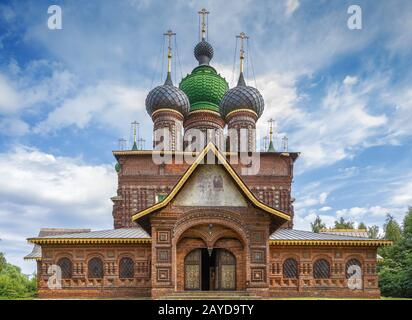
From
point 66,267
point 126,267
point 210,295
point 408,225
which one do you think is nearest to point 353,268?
point 210,295

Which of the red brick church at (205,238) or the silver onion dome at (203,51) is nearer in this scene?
the red brick church at (205,238)

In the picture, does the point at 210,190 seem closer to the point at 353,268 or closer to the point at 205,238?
the point at 205,238

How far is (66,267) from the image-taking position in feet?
59.2

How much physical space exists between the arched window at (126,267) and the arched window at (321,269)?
27.1ft

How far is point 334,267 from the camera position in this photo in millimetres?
18219

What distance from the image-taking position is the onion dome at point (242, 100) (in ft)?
84.2

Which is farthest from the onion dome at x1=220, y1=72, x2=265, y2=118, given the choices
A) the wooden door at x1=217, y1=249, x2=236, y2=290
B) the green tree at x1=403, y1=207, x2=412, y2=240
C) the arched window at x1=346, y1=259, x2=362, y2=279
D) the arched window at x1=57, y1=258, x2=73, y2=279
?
the arched window at x1=57, y1=258, x2=73, y2=279

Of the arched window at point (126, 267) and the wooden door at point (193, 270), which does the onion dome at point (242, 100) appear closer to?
the arched window at point (126, 267)

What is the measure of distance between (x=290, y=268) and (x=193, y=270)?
17.2 feet

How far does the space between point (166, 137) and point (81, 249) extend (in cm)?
969

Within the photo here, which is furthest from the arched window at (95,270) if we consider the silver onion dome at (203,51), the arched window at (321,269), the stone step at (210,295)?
the silver onion dome at (203,51)

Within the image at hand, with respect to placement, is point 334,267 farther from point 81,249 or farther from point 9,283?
point 9,283

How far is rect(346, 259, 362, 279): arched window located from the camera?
1823 cm
